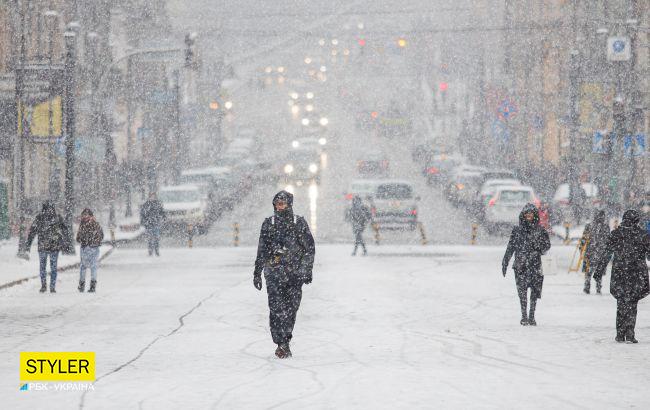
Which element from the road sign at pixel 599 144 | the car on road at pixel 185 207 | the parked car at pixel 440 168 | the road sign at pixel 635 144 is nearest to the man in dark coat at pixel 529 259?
the road sign at pixel 635 144

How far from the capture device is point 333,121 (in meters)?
180

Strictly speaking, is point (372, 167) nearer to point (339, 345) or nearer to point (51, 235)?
point (51, 235)

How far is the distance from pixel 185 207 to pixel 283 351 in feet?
104

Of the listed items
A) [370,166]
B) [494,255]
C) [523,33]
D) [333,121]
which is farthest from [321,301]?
[333,121]

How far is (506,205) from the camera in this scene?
140ft

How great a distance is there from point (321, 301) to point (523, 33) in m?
68.9

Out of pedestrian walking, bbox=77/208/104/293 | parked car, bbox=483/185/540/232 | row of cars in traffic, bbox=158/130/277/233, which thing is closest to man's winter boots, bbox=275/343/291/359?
pedestrian walking, bbox=77/208/104/293

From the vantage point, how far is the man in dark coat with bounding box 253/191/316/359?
1366 cm

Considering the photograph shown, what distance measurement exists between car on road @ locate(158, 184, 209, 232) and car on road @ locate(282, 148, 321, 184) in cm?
3203

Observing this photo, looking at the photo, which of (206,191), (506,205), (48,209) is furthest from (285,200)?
(206,191)

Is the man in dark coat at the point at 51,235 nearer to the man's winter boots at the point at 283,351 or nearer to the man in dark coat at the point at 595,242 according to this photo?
the man in dark coat at the point at 595,242

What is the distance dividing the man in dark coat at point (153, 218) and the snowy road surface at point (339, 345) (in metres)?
6.63

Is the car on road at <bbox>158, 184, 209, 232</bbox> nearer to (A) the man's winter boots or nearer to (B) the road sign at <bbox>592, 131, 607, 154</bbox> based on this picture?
(B) the road sign at <bbox>592, 131, 607, 154</bbox>

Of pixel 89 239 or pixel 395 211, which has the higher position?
pixel 89 239
